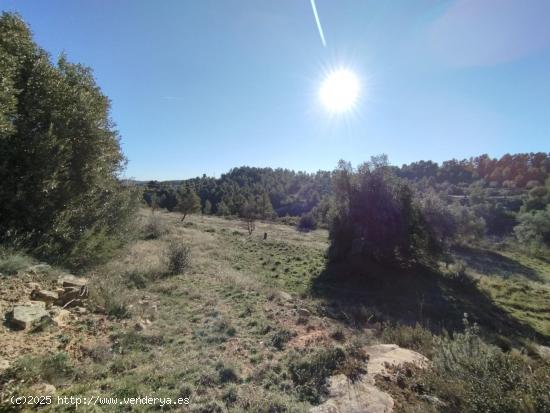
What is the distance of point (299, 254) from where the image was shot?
27156 mm

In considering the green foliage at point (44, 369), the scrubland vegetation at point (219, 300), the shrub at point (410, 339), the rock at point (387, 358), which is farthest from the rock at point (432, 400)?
the green foliage at point (44, 369)

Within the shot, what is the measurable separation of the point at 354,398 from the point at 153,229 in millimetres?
25776

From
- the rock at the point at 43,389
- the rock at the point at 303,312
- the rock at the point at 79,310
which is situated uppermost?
the rock at the point at 43,389

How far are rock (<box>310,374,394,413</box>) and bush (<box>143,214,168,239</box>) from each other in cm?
2348

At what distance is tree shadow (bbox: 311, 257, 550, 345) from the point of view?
1218 centimetres

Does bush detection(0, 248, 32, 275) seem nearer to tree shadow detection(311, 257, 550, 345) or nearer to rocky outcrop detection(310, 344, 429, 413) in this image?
rocky outcrop detection(310, 344, 429, 413)

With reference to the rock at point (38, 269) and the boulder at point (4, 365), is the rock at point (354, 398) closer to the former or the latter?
the boulder at point (4, 365)

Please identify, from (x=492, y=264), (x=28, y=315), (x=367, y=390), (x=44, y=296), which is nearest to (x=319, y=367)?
(x=367, y=390)

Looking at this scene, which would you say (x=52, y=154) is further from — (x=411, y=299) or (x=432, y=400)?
(x=411, y=299)

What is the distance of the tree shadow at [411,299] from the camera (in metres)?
12.2

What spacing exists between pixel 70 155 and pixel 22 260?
3.99 metres

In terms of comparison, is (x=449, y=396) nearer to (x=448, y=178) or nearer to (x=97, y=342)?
(x=97, y=342)

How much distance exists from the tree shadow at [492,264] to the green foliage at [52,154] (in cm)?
3334

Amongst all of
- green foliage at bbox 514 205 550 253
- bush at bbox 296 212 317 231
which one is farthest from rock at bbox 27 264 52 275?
green foliage at bbox 514 205 550 253
